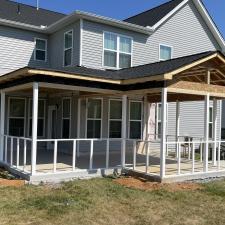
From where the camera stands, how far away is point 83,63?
15.4 m

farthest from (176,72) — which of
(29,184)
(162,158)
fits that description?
(29,184)

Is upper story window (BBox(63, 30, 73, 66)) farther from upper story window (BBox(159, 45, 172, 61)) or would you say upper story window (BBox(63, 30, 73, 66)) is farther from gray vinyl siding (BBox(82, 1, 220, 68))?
upper story window (BBox(159, 45, 172, 61))

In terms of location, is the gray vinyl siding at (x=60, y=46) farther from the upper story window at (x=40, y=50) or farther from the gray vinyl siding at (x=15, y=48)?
the gray vinyl siding at (x=15, y=48)

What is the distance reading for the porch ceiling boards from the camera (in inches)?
404

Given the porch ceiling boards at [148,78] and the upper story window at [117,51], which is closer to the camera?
the porch ceiling boards at [148,78]

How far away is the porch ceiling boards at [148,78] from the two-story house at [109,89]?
0.13 feet

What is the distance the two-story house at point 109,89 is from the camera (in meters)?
11.7

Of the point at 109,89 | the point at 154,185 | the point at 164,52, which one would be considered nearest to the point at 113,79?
the point at 109,89

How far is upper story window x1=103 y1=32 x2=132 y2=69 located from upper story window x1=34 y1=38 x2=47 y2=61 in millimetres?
3841

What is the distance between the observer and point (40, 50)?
59.2 feet

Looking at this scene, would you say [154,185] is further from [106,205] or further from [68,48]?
[68,48]

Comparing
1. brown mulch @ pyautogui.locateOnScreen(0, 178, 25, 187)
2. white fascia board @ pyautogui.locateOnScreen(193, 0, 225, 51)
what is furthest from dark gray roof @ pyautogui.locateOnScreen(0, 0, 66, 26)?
brown mulch @ pyautogui.locateOnScreen(0, 178, 25, 187)

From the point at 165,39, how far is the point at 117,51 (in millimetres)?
3390

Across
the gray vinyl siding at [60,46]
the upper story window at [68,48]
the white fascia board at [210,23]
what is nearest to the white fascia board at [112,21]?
the gray vinyl siding at [60,46]
